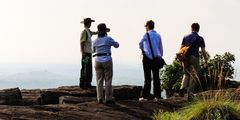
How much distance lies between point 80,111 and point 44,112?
1.20m

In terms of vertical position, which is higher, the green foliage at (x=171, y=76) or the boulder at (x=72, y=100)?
the green foliage at (x=171, y=76)

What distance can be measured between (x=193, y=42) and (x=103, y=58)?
333 cm

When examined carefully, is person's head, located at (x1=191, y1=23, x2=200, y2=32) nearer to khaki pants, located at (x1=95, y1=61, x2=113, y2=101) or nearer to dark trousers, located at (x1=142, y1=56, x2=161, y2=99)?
dark trousers, located at (x1=142, y1=56, x2=161, y2=99)

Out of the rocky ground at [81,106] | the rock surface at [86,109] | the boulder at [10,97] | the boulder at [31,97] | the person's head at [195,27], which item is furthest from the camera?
the boulder at [31,97]

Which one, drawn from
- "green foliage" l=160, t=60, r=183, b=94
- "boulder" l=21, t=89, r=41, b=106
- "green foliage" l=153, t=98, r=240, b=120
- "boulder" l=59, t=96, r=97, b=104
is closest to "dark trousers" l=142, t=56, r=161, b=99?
"boulder" l=59, t=96, r=97, b=104

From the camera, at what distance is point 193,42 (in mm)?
20922

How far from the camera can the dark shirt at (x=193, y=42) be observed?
20936mm

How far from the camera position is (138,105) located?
20.0 meters

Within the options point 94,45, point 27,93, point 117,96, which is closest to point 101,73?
point 94,45

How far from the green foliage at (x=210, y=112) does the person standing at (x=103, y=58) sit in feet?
9.09

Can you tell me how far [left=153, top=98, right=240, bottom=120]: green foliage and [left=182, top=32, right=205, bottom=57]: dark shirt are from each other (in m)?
3.61

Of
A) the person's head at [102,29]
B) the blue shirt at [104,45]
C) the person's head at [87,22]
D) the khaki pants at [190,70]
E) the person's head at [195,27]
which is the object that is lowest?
the khaki pants at [190,70]

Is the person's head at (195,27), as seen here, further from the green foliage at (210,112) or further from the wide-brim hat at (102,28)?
the green foliage at (210,112)

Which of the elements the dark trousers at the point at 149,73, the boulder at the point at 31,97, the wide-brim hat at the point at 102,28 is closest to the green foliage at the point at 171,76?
the boulder at the point at 31,97
